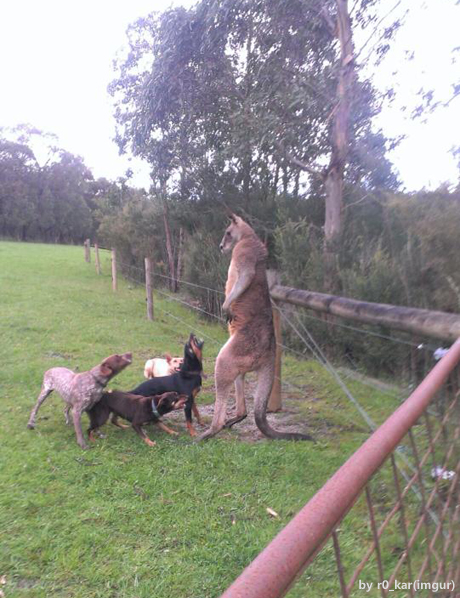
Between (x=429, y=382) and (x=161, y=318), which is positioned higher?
(x=429, y=382)

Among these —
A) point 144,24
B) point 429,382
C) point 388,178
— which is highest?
point 144,24

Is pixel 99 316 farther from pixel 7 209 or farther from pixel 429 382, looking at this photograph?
pixel 7 209

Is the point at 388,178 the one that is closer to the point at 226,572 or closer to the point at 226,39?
the point at 226,39

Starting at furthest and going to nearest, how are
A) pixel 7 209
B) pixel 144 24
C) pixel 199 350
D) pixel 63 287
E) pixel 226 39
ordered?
pixel 7 209 → pixel 63 287 → pixel 144 24 → pixel 226 39 → pixel 199 350

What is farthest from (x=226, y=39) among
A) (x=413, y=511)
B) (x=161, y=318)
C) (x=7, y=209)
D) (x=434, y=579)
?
(x=7, y=209)

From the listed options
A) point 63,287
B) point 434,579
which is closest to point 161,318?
point 63,287

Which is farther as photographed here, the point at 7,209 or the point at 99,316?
the point at 7,209

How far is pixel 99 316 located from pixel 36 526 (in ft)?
27.1

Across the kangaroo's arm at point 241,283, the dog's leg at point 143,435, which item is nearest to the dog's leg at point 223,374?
the kangaroo's arm at point 241,283

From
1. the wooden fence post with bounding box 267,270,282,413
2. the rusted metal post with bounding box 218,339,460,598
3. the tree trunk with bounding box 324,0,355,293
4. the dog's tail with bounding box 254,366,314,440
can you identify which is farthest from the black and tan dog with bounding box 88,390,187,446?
the tree trunk with bounding box 324,0,355,293

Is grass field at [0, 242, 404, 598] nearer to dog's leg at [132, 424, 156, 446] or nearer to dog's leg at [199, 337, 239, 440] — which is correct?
dog's leg at [132, 424, 156, 446]

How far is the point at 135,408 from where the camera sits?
4359 mm

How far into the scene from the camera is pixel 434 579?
1.69 meters

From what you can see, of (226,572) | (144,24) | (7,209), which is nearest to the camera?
(226,572)
